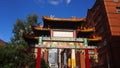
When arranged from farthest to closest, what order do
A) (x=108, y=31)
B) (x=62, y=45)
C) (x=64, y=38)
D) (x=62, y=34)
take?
(x=108, y=31), (x=62, y=34), (x=64, y=38), (x=62, y=45)

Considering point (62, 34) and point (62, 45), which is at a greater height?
point (62, 34)

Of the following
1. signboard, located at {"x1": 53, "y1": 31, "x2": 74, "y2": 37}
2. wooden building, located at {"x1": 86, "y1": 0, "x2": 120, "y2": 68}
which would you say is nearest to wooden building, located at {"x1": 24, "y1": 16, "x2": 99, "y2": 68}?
signboard, located at {"x1": 53, "y1": 31, "x2": 74, "y2": 37}

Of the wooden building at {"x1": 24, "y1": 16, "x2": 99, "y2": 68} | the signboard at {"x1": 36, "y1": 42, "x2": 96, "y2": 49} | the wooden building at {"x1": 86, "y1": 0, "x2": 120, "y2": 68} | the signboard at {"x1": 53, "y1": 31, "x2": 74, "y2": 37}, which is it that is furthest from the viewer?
the wooden building at {"x1": 86, "y1": 0, "x2": 120, "y2": 68}

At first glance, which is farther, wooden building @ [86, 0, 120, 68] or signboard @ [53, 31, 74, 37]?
wooden building @ [86, 0, 120, 68]

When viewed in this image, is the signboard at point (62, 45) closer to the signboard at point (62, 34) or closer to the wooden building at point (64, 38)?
the wooden building at point (64, 38)

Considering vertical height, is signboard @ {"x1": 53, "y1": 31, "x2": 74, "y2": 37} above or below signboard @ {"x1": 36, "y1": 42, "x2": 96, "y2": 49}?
above

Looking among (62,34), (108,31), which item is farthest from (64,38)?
(108,31)

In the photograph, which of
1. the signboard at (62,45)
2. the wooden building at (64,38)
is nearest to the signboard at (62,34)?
the wooden building at (64,38)

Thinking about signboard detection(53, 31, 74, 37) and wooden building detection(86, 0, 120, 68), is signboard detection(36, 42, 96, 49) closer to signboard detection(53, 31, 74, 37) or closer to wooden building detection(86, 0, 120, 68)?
signboard detection(53, 31, 74, 37)

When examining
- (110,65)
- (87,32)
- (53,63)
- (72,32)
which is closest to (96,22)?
(110,65)

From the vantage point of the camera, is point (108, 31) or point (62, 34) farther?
point (108, 31)

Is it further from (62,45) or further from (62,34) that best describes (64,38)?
(62,45)

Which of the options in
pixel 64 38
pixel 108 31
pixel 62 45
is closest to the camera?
pixel 62 45

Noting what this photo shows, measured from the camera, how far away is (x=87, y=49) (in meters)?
15.7
